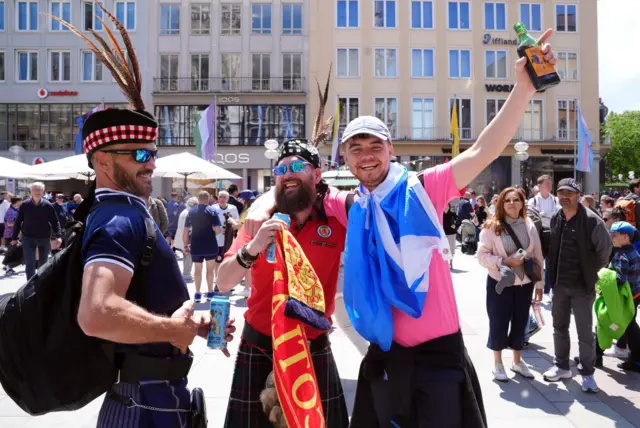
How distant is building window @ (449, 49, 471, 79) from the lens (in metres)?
31.8

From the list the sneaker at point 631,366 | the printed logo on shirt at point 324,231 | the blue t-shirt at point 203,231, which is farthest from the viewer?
the blue t-shirt at point 203,231

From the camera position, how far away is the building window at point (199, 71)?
1276 inches

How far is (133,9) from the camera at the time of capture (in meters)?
32.5

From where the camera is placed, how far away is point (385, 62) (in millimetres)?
31953

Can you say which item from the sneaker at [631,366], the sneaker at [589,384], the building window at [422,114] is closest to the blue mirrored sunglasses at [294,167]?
the sneaker at [589,384]

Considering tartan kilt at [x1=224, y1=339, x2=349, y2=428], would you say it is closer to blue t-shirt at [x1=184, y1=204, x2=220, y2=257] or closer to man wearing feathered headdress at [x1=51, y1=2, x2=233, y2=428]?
man wearing feathered headdress at [x1=51, y1=2, x2=233, y2=428]

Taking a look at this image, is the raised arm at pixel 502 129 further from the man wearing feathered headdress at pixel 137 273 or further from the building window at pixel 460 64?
the building window at pixel 460 64

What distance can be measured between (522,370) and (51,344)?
4.85 meters

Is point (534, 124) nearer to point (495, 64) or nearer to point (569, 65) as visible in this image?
point (569, 65)

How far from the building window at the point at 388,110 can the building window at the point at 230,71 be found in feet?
29.2

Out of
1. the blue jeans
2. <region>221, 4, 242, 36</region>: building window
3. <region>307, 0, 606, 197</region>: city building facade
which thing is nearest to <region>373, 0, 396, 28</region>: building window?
<region>307, 0, 606, 197</region>: city building facade

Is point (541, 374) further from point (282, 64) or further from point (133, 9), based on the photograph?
point (133, 9)

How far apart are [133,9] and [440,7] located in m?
19.3

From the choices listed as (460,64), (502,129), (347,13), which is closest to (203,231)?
(502,129)
